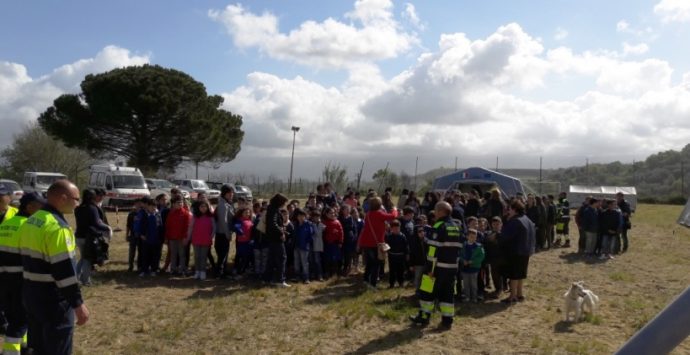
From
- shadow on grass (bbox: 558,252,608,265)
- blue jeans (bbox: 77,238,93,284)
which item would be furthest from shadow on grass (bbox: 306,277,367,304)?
shadow on grass (bbox: 558,252,608,265)

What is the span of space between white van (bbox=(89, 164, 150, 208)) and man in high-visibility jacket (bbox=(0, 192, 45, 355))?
1979cm

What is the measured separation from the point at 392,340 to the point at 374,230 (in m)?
3.14

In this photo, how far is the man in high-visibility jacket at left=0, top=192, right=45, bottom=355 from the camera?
519 centimetres

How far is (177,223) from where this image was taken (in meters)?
10.4

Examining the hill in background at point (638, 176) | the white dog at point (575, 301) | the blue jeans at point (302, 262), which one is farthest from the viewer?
the hill in background at point (638, 176)

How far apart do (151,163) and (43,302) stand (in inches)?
1458

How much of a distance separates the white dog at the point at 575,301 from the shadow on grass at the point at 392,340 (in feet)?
7.47

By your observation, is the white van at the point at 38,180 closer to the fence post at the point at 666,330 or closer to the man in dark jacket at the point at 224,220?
the man in dark jacket at the point at 224,220

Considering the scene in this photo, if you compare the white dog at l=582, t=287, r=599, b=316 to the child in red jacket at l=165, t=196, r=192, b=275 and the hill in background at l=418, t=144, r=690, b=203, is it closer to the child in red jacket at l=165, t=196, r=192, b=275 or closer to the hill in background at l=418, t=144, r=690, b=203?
the child in red jacket at l=165, t=196, r=192, b=275

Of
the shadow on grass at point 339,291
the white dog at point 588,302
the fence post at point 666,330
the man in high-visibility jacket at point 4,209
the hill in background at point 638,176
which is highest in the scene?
the hill in background at point 638,176

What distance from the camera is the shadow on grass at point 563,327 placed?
7484 mm

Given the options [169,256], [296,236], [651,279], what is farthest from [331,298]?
[651,279]

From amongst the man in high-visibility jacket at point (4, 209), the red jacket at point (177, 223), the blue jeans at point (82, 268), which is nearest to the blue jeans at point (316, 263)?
the red jacket at point (177, 223)

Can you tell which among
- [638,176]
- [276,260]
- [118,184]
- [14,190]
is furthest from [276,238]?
[638,176]
